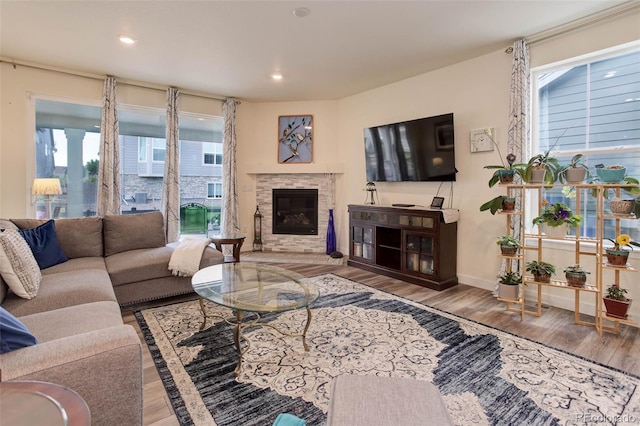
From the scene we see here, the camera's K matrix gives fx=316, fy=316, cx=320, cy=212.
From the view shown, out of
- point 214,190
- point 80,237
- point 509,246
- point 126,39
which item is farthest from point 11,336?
point 214,190

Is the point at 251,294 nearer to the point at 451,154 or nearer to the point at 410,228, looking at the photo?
the point at 410,228

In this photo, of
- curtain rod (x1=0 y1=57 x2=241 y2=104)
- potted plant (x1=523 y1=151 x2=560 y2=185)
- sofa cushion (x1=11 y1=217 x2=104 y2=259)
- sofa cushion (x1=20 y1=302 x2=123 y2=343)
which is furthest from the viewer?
curtain rod (x1=0 y1=57 x2=241 y2=104)

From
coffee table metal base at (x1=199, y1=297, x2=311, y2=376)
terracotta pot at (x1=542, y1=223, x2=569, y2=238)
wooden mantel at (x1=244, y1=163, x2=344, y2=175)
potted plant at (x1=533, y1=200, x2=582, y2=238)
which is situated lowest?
coffee table metal base at (x1=199, y1=297, x2=311, y2=376)

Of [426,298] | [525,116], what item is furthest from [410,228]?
[525,116]

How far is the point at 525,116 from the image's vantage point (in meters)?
3.22

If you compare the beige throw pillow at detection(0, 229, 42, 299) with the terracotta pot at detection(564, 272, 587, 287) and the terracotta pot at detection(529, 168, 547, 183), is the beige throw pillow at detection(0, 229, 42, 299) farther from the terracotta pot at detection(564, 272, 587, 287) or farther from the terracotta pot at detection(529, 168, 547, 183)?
the terracotta pot at detection(564, 272, 587, 287)

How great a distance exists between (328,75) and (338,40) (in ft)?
3.44

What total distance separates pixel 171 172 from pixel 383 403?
15.1 feet

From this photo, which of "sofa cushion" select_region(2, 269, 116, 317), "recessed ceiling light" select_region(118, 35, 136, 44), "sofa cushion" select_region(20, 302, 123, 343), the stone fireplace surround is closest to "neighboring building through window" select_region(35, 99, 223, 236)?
the stone fireplace surround

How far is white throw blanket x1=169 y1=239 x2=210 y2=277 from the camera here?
3.13m

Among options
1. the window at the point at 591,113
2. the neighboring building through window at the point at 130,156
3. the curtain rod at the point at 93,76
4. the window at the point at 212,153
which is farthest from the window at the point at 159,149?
the window at the point at 591,113

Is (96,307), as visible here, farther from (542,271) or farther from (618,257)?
(618,257)

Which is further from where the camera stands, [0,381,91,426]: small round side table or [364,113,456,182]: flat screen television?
[364,113,456,182]: flat screen television

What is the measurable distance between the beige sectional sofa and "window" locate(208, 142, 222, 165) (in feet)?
6.28
